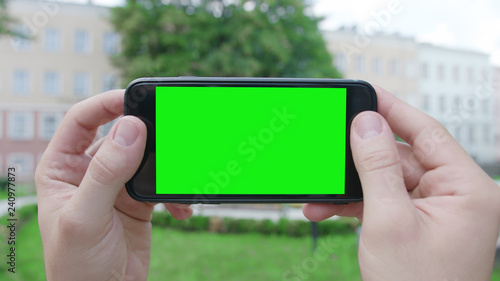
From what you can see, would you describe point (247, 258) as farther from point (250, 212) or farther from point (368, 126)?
point (368, 126)

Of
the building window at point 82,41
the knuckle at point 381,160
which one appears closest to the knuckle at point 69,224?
the knuckle at point 381,160

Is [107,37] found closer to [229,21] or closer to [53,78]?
[53,78]

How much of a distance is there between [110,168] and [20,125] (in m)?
19.0

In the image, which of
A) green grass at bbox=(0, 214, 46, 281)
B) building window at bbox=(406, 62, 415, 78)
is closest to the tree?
green grass at bbox=(0, 214, 46, 281)

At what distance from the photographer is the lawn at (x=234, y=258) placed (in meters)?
5.60

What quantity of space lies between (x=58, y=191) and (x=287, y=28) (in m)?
13.8

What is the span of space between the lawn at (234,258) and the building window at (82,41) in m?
Answer: 11.6

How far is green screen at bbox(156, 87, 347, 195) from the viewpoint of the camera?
54.4 inches

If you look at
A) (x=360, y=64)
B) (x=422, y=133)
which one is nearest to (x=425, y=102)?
(x=360, y=64)

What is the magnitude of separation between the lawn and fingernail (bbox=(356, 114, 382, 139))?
461cm

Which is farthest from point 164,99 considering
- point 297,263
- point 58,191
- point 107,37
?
point 107,37

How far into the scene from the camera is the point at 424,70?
2214 cm

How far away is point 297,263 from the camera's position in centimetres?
622

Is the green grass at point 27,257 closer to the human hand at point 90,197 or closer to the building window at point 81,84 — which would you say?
the human hand at point 90,197
